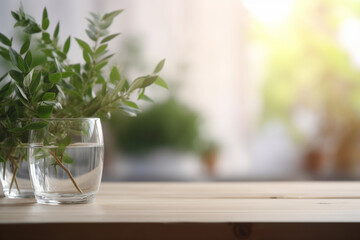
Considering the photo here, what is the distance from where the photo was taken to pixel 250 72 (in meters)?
3.01

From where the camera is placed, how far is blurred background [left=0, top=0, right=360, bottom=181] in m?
2.84

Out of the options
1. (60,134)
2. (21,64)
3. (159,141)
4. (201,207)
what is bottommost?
(159,141)

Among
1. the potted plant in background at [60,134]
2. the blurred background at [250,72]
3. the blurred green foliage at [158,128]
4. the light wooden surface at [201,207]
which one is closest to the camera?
the light wooden surface at [201,207]

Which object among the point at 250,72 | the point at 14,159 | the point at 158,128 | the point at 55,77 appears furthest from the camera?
the point at 250,72

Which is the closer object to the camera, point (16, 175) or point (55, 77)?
point (55, 77)

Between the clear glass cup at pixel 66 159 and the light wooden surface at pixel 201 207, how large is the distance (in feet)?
0.09

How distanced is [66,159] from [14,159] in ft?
0.43

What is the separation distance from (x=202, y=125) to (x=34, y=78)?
1.97m

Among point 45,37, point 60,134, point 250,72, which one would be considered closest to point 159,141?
point 250,72

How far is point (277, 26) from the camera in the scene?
3.09 m

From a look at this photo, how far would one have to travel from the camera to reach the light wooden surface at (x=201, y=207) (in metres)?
0.60

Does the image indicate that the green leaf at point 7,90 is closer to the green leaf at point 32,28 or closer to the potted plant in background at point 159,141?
the green leaf at point 32,28

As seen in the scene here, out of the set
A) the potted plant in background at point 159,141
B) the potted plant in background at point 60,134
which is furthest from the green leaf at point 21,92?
the potted plant in background at point 159,141

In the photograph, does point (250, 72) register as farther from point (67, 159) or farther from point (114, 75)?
point (67, 159)
